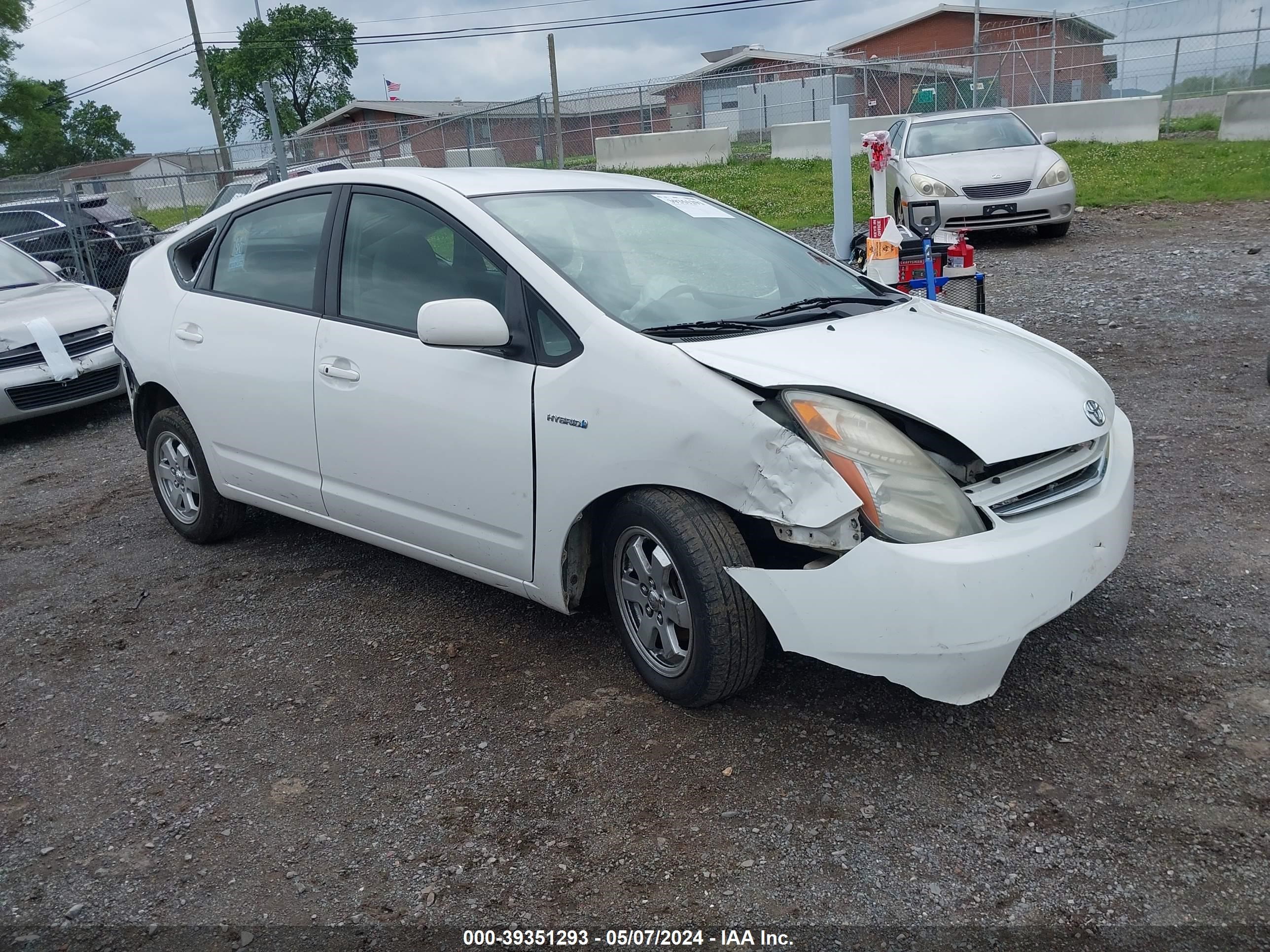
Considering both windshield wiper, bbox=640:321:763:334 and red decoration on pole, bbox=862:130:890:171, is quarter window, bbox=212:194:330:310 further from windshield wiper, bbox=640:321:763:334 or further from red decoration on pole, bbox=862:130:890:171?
red decoration on pole, bbox=862:130:890:171

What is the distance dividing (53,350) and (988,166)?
9.30m

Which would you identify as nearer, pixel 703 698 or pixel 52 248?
pixel 703 698

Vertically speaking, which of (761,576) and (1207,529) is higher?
(761,576)

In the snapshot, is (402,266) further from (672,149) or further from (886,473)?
(672,149)

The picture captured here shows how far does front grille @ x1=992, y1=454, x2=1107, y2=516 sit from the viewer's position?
9.69 ft

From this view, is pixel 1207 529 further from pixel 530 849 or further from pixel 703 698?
pixel 530 849

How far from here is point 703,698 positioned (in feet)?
10.5

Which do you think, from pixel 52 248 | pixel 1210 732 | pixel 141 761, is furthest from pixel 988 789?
pixel 52 248

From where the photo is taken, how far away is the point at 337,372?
402cm

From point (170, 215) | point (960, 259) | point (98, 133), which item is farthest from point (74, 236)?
point (98, 133)

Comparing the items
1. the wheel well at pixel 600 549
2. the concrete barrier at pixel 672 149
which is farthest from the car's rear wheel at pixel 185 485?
the concrete barrier at pixel 672 149

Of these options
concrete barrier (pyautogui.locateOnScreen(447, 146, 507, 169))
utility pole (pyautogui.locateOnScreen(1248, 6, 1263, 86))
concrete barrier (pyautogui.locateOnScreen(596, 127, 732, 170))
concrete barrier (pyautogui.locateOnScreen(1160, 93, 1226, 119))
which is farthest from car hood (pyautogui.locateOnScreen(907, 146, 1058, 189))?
utility pole (pyautogui.locateOnScreen(1248, 6, 1263, 86))

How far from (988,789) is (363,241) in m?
2.96

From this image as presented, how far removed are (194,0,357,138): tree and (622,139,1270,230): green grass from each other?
6211 cm
